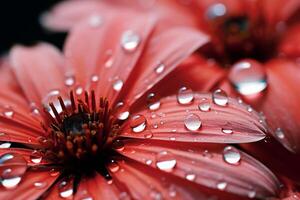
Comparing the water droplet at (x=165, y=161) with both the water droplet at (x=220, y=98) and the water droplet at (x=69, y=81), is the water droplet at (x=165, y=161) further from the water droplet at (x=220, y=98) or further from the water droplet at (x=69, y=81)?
the water droplet at (x=69, y=81)

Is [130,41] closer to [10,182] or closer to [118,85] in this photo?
[118,85]

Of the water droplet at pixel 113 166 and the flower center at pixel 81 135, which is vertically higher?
the flower center at pixel 81 135

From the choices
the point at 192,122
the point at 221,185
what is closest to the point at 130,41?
the point at 192,122

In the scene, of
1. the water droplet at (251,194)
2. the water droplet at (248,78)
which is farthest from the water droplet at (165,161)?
the water droplet at (248,78)

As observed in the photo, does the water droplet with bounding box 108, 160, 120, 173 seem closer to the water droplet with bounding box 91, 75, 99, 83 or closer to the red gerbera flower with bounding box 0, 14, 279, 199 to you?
the red gerbera flower with bounding box 0, 14, 279, 199

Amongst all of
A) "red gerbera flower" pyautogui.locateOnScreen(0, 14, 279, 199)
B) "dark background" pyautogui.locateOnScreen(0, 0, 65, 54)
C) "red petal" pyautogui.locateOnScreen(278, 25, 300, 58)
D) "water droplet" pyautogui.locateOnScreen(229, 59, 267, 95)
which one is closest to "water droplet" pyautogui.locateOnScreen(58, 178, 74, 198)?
"red gerbera flower" pyautogui.locateOnScreen(0, 14, 279, 199)

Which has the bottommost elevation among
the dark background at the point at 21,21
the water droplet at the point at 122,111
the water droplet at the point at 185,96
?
the water droplet at the point at 185,96

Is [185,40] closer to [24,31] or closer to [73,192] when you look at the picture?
[73,192]
